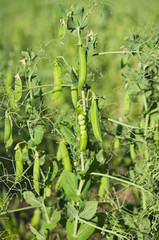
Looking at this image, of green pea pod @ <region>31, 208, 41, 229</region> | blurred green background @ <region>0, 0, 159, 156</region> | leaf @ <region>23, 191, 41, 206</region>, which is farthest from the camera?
blurred green background @ <region>0, 0, 159, 156</region>

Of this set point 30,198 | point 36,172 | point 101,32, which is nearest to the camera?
point 36,172

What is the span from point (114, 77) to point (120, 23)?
109 centimetres

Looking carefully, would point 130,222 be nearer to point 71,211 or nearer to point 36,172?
point 71,211

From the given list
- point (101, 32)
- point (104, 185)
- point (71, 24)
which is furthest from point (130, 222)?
point (101, 32)

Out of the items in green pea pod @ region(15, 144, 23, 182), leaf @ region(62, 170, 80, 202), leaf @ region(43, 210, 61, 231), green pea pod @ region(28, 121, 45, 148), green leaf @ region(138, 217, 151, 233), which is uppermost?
green pea pod @ region(28, 121, 45, 148)

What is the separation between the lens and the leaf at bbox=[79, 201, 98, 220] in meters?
0.96

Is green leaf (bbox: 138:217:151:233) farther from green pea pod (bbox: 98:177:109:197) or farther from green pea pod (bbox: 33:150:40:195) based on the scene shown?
green pea pod (bbox: 33:150:40:195)

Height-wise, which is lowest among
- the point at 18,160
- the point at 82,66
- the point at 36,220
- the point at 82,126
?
the point at 36,220

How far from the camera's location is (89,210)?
0.97 meters

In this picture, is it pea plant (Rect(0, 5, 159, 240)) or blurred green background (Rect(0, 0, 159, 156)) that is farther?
blurred green background (Rect(0, 0, 159, 156))

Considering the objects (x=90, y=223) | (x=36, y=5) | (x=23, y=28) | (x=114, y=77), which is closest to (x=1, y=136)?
(x=90, y=223)

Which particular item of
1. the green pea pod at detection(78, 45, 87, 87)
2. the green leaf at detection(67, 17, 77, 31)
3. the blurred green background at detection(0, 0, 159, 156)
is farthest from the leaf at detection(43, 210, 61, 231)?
the blurred green background at detection(0, 0, 159, 156)

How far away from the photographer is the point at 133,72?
1242 mm

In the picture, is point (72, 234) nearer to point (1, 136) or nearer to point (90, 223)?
point (90, 223)
